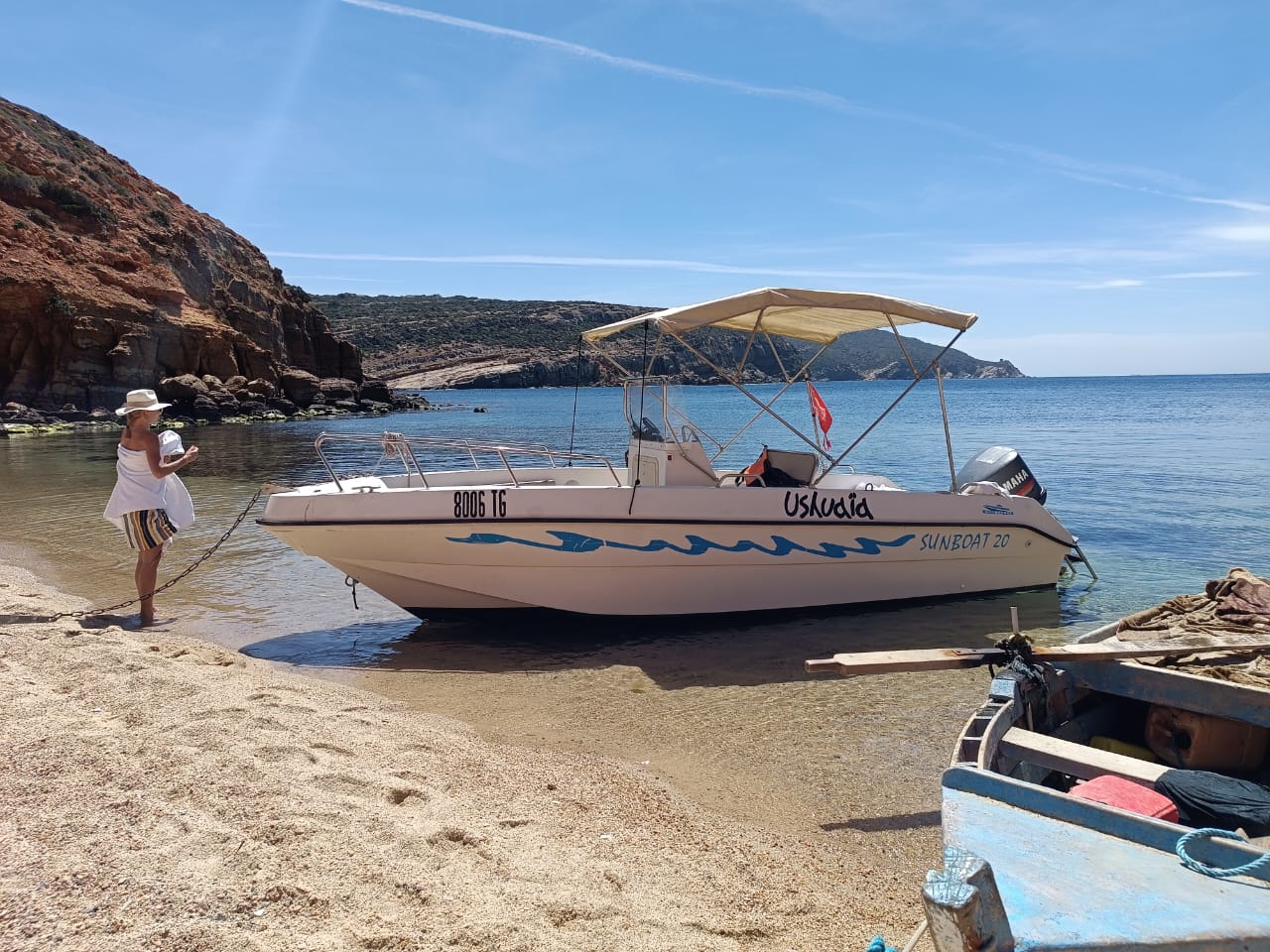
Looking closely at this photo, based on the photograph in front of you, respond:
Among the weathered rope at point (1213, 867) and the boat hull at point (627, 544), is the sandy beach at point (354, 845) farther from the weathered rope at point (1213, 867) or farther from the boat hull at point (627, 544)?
the boat hull at point (627, 544)

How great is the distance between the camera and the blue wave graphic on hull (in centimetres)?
745

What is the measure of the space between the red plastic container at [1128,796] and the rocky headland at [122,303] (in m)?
44.7

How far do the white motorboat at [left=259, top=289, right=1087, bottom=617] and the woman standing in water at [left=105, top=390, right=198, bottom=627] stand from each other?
915 millimetres

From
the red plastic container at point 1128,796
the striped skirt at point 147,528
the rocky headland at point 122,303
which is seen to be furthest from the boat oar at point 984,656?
the rocky headland at point 122,303

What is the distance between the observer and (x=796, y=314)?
30.9ft

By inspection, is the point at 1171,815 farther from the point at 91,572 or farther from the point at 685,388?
the point at 91,572

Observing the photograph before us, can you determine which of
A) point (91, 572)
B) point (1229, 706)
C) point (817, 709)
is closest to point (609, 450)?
point (91, 572)

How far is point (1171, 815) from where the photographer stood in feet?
11.1

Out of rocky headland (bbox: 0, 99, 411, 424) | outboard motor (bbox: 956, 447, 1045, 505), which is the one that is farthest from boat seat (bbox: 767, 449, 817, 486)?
rocky headland (bbox: 0, 99, 411, 424)

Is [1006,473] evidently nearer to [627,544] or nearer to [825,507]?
[825,507]

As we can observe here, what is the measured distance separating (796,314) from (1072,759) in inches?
251

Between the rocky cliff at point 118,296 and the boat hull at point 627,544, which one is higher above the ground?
the rocky cliff at point 118,296

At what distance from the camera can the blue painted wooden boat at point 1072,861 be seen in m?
2.22

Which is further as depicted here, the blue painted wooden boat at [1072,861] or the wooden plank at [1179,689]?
the wooden plank at [1179,689]
